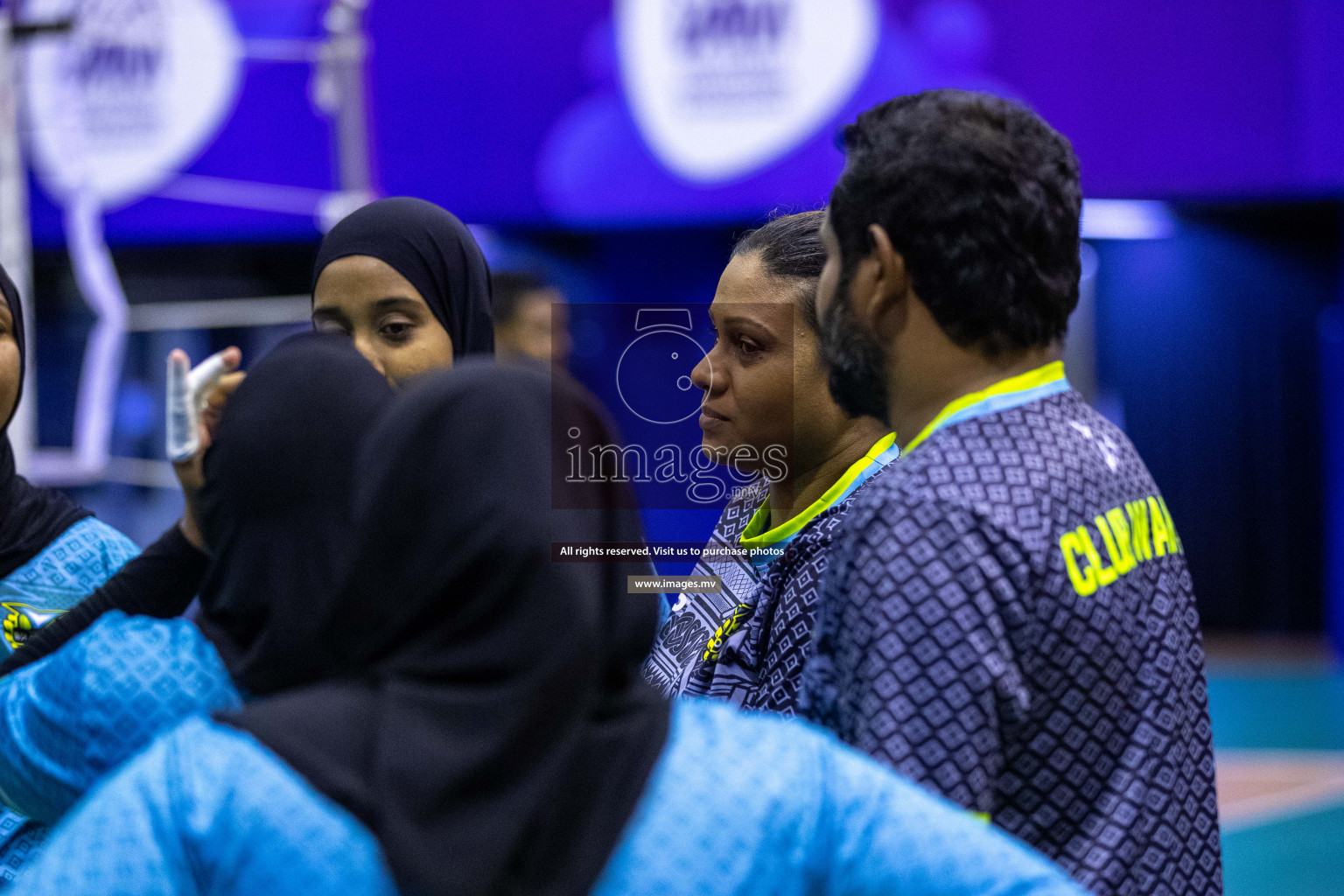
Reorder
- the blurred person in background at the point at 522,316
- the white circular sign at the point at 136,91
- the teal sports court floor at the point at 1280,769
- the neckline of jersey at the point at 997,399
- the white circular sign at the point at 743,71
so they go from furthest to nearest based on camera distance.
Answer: the white circular sign at the point at 136,91, the white circular sign at the point at 743,71, the teal sports court floor at the point at 1280,769, the blurred person in background at the point at 522,316, the neckline of jersey at the point at 997,399

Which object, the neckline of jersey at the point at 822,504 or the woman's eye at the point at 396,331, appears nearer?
the neckline of jersey at the point at 822,504

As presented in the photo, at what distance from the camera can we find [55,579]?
2307mm

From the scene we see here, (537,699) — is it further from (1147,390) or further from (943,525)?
(1147,390)

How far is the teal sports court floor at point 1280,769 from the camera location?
17.9 ft

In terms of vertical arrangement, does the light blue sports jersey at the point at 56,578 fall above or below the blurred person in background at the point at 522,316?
below

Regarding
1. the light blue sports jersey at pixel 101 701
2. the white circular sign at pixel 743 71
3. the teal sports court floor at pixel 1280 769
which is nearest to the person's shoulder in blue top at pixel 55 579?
the light blue sports jersey at pixel 101 701

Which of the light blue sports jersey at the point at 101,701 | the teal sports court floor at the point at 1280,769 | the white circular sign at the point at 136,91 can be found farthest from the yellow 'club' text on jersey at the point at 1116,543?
the white circular sign at the point at 136,91

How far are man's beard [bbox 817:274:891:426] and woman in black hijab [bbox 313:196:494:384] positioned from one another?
99cm

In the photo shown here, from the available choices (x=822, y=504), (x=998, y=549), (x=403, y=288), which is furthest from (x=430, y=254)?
(x=998, y=549)

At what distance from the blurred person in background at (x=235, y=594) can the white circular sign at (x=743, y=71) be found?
7374mm

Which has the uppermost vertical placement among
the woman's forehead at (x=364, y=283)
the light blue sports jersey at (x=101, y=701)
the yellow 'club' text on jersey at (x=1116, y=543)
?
the woman's forehead at (x=364, y=283)

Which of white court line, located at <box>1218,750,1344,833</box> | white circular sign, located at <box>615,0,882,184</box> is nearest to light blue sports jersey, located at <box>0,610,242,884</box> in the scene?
white court line, located at <box>1218,750,1344,833</box>

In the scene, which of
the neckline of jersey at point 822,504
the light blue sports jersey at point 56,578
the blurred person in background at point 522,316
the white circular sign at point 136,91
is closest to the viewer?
the neckline of jersey at point 822,504

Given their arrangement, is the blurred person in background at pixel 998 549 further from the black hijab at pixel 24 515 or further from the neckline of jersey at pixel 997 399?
the black hijab at pixel 24 515
